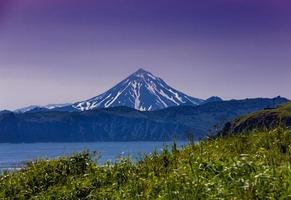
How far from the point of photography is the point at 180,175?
10.9 m

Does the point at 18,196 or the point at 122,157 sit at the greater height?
the point at 122,157

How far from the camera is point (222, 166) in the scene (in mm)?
11109

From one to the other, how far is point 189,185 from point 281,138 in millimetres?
4867

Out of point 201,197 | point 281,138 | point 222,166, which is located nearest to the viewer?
point 201,197

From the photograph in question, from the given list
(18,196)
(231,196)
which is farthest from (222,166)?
(18,196)

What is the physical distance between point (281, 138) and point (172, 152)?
344 centimetres

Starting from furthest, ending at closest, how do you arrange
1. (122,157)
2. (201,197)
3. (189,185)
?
(122,157) → (189,185) → (201,197)

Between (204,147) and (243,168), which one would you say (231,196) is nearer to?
(243,168)

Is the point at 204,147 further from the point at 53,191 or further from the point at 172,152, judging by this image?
the point at 53,191

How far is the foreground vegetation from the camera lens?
9.19 metres

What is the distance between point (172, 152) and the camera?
50.5ft

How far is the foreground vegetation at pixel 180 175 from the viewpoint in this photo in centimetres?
919

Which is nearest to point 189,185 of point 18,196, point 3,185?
point 18,196

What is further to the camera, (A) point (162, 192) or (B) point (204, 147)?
(B) point (204, 147)
